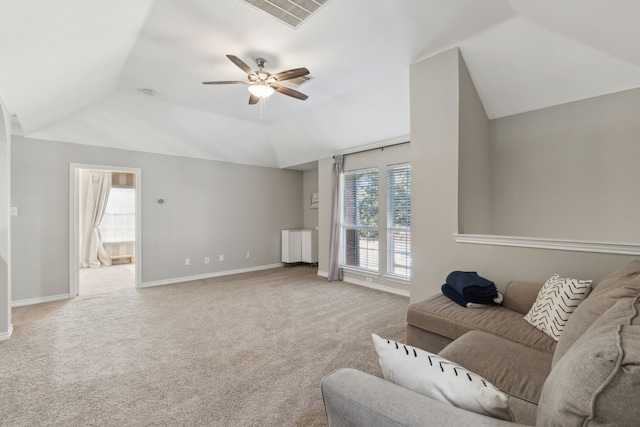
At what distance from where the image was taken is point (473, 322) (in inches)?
80.9

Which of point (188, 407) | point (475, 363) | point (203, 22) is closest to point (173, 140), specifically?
point (203, 22)

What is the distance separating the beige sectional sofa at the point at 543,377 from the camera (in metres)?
0.61

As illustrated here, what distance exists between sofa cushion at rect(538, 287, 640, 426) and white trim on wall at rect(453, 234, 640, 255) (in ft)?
5.77

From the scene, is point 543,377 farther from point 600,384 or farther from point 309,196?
point 309,196

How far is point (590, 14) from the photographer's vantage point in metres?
2.18

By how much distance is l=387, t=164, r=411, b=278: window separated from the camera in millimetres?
4523

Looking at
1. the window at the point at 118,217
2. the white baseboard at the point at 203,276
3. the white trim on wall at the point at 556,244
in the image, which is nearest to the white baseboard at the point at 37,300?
the white baseboard at the point at 203,276

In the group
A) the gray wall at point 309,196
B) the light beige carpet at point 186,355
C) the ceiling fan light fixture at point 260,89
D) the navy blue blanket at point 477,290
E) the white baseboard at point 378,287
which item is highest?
the ceiling fan light fixture at point 260,89

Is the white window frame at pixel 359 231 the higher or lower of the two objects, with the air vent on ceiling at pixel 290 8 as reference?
lower

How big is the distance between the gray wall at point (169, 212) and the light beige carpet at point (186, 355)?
726mm

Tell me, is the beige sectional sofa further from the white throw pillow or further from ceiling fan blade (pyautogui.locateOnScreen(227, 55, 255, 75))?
ceiling fan blade (pyautogui.locateOnScreen(227, 55, 255, 75))

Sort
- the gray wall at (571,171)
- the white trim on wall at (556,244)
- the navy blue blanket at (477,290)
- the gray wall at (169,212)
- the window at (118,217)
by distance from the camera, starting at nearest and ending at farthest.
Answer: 1. the white trim on wall at (556,244)
2. the navy blue blanket at (477,290)
3. the gray wall at (571,171)
4. the gray wall at (169,212)
5. the window at (118,217)

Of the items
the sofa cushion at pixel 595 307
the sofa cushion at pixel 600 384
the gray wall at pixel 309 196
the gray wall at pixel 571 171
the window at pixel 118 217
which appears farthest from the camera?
the window at pixel 118 217

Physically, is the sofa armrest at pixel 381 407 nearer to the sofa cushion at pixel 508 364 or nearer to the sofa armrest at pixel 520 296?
the sofa cushion at pixel 508 364
